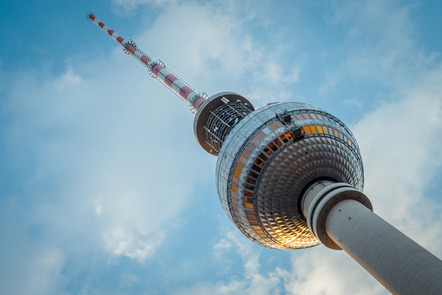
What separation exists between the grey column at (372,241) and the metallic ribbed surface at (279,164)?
2001 mm

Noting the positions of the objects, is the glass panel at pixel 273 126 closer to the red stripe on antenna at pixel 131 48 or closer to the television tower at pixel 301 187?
the television tower at pixel 301 187

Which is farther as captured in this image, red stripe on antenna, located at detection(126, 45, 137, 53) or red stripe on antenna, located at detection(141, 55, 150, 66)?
red stripe on antenna, located at detection(126, 45, 137, 53)

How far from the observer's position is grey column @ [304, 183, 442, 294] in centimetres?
1545

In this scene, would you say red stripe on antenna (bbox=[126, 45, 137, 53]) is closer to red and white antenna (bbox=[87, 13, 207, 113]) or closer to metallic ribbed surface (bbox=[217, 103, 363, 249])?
red and white antenna (bbox=[87, 13, 207, 113])

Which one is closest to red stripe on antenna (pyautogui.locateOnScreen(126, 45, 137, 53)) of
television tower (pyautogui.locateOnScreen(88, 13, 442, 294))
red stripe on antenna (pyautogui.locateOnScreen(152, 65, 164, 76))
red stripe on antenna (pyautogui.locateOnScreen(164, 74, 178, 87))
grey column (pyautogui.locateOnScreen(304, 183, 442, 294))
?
red stripe on antenna (pyautogui.locateOnScreen(152, 65, 164, 76))

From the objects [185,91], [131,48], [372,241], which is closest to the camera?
[372,241]

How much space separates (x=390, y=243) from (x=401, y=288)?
235 cm

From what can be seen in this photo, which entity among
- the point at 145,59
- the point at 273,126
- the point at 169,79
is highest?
the point at 145,59

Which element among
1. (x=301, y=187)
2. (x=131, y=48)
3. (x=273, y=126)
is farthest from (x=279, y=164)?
(x=131, y=48)

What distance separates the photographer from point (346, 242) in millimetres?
19844

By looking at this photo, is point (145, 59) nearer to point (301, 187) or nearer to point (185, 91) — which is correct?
point (185, 91)

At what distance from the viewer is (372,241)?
1816 cm

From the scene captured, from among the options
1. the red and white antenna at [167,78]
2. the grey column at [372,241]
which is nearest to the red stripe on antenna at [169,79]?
the red and white antenna at [167,78]

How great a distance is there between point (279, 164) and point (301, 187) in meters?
2.78
